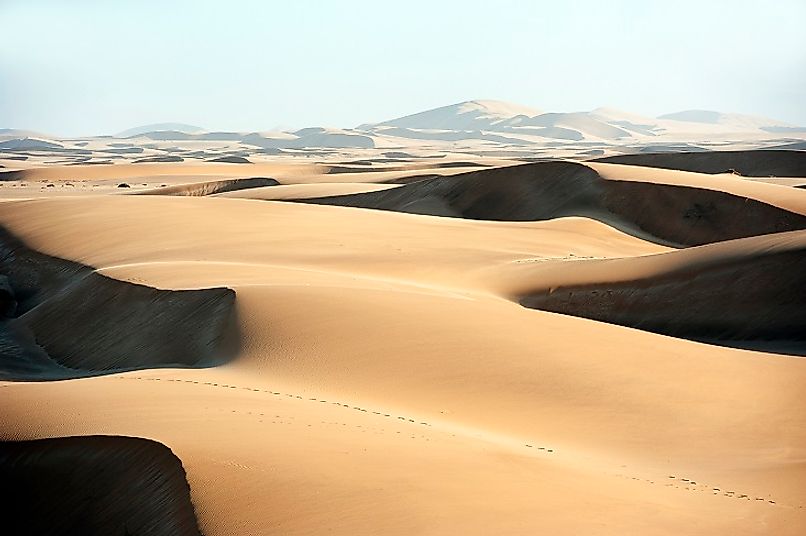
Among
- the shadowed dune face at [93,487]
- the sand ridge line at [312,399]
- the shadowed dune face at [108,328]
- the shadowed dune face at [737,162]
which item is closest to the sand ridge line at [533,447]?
the sand ridge line at [312,399]

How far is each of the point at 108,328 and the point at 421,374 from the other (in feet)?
15.1

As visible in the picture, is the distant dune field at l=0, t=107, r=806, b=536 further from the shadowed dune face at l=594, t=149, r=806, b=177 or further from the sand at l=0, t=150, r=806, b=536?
the shadowed dune face at l=594, t=149, r=806, b=177

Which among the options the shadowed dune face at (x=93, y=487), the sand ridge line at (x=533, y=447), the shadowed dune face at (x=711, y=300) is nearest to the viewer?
the shadowed dune face at (x=93, y=487)

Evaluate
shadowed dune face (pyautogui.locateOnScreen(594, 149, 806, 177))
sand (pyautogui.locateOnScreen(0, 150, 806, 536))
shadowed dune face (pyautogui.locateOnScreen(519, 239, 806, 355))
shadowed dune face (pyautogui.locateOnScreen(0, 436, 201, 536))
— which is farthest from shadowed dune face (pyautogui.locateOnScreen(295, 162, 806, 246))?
shadowed dune face (pyautogui.locateOnScreen(0, 436, 201, 536))

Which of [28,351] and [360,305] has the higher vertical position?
[360,305]

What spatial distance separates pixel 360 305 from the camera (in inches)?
376

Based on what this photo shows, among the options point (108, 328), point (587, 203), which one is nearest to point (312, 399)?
point (108, 328)

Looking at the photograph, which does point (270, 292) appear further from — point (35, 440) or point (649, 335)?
point (35, 440)

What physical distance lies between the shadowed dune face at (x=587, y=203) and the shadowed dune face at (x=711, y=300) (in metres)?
9.04

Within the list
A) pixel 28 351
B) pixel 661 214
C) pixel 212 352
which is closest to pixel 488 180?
pixel 661 214

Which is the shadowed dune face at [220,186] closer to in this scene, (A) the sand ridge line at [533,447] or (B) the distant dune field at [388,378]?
(B) the distant dune field at [388,378]

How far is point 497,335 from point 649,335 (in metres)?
1.89

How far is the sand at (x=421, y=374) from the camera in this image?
4.70m

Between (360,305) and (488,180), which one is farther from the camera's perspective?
(488,180)
